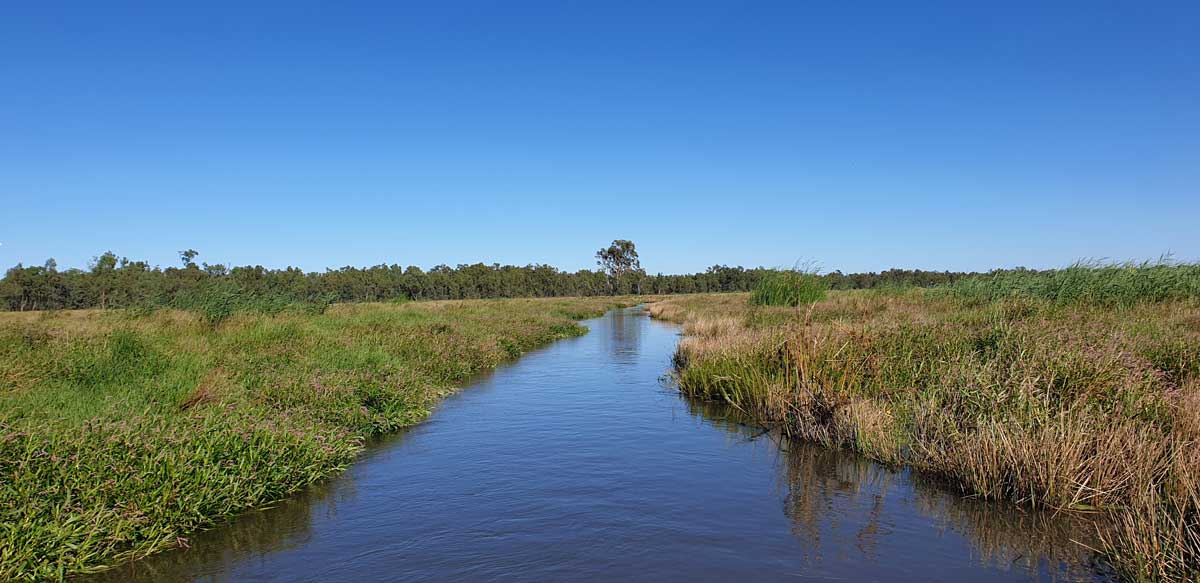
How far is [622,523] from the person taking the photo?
902 cm

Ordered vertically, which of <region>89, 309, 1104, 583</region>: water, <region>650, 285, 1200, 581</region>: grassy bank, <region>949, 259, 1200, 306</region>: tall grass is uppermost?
<region>949, 259, 1200, 306</region>: tall grass

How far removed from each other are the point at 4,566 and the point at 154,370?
7852mm

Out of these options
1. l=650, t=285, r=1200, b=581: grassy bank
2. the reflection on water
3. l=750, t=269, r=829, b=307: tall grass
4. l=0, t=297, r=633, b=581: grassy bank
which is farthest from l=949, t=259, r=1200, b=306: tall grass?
l=0, t=297, r=633, b=581: grassy bank

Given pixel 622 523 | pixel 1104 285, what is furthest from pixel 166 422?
pixel 1104 285

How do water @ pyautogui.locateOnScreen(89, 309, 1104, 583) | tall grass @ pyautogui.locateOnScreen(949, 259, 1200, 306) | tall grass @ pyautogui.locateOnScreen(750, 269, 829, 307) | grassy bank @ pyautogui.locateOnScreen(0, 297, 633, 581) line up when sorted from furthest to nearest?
tall grass @ pyautogui.locateOnScreen(750, 269, 829, 307)
tall grass @ pyautogui.locateOnScreen(949, 259, 1200, 306)
water @ pyautogui.locateOnScreen(89, 309, 1104, 583)
grassy bank @ pyautogui.locateOnScreen(0, 297, 633, 581)

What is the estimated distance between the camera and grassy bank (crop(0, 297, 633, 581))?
23.3ft

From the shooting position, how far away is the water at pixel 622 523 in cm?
746

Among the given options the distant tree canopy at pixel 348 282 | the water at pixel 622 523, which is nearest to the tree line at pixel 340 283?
the distant tree canopy at pixel 348 282

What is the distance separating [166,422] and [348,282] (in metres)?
118

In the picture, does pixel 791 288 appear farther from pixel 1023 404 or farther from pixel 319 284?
pixel 319 284

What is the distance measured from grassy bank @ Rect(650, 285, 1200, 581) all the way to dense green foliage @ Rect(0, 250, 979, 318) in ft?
61.9

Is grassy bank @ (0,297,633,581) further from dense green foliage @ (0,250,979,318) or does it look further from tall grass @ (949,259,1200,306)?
tall grass @ (949,259,1200,306)

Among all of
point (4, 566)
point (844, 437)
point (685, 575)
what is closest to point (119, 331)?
point (4, 566)

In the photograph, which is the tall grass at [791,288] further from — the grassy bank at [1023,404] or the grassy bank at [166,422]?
the grassy bank at [166,422]
